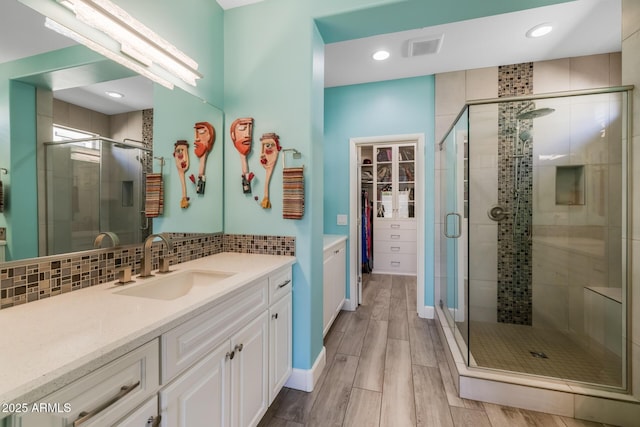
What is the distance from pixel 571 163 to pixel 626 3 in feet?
4.05

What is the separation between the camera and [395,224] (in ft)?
16.3

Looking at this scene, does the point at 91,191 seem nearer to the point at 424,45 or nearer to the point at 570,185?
the point at 424,45

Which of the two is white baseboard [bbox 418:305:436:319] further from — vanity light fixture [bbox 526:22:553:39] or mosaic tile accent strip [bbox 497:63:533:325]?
vanity light fixture [bbox 526:22:553:39]

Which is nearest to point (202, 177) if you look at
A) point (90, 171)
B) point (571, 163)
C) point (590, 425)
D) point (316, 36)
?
point (90, 171)

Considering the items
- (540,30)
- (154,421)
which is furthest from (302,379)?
(540,30)

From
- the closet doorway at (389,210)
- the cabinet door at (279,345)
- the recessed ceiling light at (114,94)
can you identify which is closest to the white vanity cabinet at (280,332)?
the cabinet door at (279,345)

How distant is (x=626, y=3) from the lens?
1568 millimetres

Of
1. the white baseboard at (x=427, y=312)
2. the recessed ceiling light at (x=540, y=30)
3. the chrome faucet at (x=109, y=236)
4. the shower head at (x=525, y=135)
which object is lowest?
the white baseboard at (x=427, y=312)

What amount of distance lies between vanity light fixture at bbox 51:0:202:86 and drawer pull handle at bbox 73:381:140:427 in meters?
1.47

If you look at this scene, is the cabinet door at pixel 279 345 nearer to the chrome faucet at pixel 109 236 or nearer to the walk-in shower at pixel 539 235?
the chrome faucet at pixel 109 236

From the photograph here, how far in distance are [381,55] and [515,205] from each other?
2036 mm

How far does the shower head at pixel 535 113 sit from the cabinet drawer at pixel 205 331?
2.77 m

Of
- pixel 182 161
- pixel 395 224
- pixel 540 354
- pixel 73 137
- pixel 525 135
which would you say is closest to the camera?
pixel 73 137

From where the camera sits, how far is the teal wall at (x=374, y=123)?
10.0 ft
